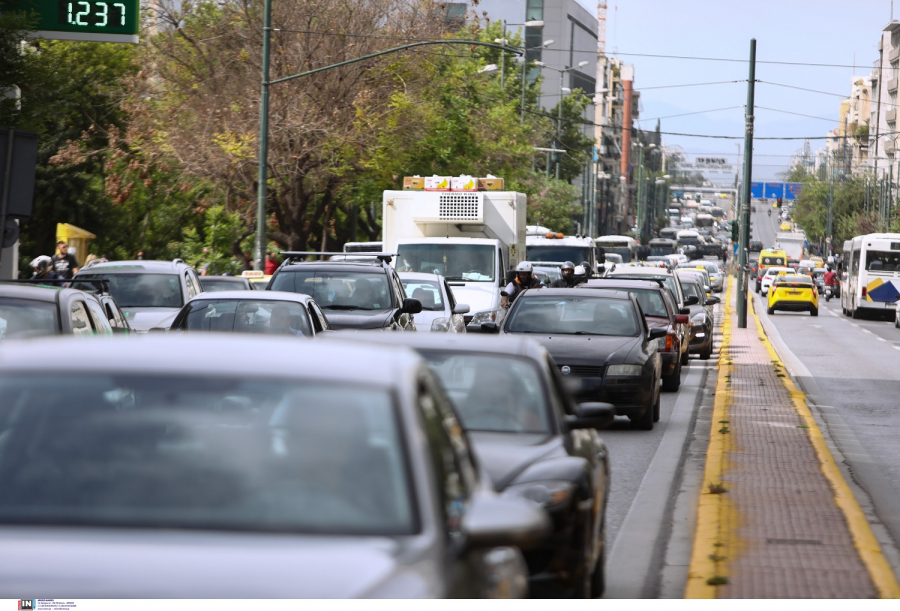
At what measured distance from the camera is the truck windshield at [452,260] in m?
24.9

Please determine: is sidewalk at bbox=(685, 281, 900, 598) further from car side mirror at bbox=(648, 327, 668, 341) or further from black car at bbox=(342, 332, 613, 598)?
car side mirror at bbox=(648, 327, 668, 341)

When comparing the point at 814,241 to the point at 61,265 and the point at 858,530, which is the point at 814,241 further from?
the point at 858,530

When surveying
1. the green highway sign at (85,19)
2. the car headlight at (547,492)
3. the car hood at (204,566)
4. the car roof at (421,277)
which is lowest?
the car headlight at (547,492)

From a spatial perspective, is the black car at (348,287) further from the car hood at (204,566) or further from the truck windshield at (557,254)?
the truck windshield at (557,254)

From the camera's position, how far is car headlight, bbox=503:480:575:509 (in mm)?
5504

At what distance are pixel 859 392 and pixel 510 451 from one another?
14814 mm

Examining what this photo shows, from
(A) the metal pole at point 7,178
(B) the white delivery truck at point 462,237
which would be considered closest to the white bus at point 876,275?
(B) the white delivery truck at point 462,237

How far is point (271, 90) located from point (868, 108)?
132315 millimetres

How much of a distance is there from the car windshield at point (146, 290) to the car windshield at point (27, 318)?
31.6 feet

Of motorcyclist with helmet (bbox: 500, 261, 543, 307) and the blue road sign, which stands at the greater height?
the blue road sign

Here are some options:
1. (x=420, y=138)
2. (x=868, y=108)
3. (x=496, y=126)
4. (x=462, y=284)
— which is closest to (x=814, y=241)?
(x=868, y=108)

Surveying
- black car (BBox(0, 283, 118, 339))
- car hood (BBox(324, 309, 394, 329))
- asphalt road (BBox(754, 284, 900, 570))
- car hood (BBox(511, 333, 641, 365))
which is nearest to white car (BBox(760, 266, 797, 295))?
asphalt road (BBox(754, 284, 900, 570))

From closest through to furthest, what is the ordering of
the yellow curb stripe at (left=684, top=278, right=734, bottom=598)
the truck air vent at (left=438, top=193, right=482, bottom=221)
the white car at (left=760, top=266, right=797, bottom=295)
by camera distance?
the yellow curb stripe at (left=684, top=278, right=734, bottom=598) → the truck air vent at (left=438, top=193, right=482, bottom=221) → the white car at (left=760, top=266, right=797, bottom=295)

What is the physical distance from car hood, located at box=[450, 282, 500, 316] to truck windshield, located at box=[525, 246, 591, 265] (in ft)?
32.3
